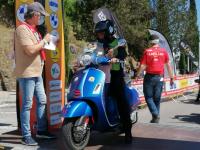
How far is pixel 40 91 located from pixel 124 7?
20.1 metres

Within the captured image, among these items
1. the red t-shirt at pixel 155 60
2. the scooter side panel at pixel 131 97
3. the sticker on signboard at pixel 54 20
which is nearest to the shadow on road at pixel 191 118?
the red t-shirt at pixel 155 60

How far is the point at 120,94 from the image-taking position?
696 cm

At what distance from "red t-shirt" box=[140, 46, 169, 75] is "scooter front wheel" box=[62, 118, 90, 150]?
3145mm

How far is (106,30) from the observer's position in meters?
6.93

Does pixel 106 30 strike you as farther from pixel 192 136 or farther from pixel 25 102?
pixel 192 136

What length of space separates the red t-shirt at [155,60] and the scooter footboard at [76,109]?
3115 mm

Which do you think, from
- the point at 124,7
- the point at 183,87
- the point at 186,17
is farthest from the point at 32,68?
the point at 186,17

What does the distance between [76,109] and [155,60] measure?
3508 millimetres

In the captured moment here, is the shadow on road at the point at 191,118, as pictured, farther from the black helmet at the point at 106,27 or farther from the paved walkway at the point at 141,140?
the black helmet at the point at 106,27

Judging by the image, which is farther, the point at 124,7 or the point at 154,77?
the point at 124,7

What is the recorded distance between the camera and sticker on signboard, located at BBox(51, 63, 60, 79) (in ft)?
25.2

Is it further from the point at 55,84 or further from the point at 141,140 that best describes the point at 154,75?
the point at 55,84

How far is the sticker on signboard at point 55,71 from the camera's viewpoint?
7.68 m

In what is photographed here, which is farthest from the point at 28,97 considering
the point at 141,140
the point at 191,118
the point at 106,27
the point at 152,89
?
the point at 191,118
